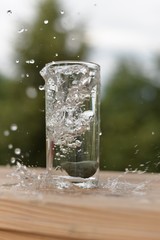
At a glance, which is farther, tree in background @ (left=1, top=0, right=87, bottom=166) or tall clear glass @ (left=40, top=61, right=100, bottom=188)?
Answer: tree in background @ (left=1, top=0, right=87, bottom=166)

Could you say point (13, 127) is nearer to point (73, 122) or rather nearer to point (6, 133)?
point (6, 133)

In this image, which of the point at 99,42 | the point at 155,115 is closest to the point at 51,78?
the point at 155,115

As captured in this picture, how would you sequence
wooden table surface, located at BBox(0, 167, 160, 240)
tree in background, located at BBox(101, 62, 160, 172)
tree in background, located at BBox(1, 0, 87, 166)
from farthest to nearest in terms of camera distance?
tree in background, located at BBox(1, 0, 87, 166), tree in background, located at BBox(101, 62, 160, 172), wooden table surface, located at BBox(0, 167, 160, 240)

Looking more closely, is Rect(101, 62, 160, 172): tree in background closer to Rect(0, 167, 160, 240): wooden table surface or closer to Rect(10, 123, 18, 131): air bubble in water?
Rect(10, 123, 18, 131): air bubble in water

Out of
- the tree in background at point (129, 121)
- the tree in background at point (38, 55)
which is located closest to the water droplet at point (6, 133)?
the tree in background at point (38, 55)

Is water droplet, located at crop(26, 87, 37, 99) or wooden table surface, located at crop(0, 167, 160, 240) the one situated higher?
wooden table surface, located at crop(0, 167, 160, 240)

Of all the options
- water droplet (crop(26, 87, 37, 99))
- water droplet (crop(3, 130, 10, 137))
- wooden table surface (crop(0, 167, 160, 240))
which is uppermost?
wooden table surface (crop(0, 167, 160, 240))

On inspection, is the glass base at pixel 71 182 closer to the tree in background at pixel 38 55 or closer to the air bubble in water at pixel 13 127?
the tree in background at pixel 38 55

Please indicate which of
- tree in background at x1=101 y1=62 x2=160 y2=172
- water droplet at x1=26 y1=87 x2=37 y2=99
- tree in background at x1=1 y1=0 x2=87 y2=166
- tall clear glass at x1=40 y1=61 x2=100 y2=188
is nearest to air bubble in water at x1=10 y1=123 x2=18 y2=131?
tree in background at x1=1 y1=0 x2=87 y2=166
